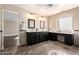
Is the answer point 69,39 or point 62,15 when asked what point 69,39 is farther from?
point 62,15

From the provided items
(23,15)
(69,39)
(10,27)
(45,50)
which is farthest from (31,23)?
(69,39)

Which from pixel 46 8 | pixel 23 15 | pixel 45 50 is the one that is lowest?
pixel 45 50

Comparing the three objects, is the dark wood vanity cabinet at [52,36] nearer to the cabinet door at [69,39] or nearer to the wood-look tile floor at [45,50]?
the wood-look tile floor at [45,50]

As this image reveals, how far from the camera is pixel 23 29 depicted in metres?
1.81

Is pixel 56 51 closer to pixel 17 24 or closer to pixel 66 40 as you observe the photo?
pixel 66 40

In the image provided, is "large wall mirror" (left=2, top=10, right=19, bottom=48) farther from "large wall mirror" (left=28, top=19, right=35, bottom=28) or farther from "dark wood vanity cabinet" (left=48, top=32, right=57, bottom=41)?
"dark wood vanity cabinet" (left=48, top=32, right=57, bottom=41)

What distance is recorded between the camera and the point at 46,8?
5.93ft

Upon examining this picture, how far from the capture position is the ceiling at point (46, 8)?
69.1 inches

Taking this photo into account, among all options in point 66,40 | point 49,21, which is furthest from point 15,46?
point 66,40

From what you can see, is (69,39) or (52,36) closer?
(69,39)

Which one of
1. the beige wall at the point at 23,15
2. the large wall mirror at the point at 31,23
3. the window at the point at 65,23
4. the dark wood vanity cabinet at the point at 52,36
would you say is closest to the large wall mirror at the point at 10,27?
the beige wall at the point at 23,15

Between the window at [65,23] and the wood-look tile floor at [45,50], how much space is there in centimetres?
33

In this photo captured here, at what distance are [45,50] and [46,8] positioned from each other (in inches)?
33.1

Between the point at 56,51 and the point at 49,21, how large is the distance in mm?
629
